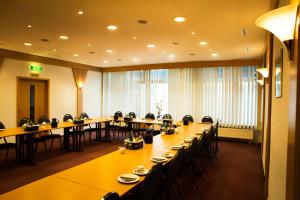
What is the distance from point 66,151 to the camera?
612 cm

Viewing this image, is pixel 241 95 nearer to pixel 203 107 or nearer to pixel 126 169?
pixel 203 107

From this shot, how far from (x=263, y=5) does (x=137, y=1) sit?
179 cm

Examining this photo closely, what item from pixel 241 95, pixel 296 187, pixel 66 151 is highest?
pixel 241 95

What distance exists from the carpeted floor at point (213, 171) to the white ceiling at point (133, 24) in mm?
2844

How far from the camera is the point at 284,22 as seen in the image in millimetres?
1170

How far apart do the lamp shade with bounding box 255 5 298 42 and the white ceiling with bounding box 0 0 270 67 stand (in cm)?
201

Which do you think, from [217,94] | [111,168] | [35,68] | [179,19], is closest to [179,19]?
[179,19]

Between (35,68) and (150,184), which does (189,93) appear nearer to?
(35,68)

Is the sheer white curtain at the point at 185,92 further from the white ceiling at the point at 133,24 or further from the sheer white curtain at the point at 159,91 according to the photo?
the white ceiling at the point at 133,24

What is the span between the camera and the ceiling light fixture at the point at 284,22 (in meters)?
1.12

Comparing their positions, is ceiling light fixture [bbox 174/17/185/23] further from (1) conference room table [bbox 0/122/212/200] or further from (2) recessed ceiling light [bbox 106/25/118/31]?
(1) conference room table [bbox 0/122/212/200]

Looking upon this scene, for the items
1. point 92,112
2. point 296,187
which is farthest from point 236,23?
point 92,112

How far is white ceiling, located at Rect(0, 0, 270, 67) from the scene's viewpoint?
3217mm

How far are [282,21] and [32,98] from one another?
7.94m
